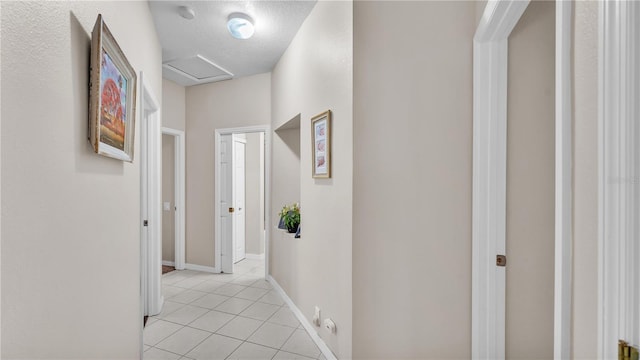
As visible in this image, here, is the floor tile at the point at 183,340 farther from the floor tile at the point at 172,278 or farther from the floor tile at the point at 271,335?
the floor tile at the point at 172,278

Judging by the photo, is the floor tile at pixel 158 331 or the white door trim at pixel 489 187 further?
the floor tile at pixel 158 331

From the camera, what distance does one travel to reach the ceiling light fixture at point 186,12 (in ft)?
7.72

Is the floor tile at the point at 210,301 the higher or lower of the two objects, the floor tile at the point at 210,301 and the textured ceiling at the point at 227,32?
the lower

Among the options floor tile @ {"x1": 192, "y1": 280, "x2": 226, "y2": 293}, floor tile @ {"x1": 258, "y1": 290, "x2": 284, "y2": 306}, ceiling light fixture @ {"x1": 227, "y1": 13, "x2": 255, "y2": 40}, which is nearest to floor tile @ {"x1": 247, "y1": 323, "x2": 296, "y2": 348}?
floor tile @ {"x1": 258, "y1": 290, "x2": 284, "y2": 306}

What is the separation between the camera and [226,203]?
4.21m

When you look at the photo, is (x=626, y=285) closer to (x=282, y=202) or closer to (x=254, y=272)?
(x=282, y=202)

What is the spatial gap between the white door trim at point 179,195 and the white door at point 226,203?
577 millimetres

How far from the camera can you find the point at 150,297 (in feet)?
9.22

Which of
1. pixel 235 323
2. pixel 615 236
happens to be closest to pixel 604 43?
pixel 615 236

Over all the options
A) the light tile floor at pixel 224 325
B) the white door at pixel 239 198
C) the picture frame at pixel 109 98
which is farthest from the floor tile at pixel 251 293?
the picture frame at pixel 109 98

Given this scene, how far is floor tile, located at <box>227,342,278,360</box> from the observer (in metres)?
2.16

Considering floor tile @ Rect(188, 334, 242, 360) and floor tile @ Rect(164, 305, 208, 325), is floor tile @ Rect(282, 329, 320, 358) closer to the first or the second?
floor tile @ Rect(188, 334, 242, 360)

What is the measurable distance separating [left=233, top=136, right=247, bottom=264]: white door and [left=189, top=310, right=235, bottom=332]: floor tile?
1857 mm

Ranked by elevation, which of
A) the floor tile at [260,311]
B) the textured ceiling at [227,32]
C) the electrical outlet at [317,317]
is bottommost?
the floor tile at [260,311]
